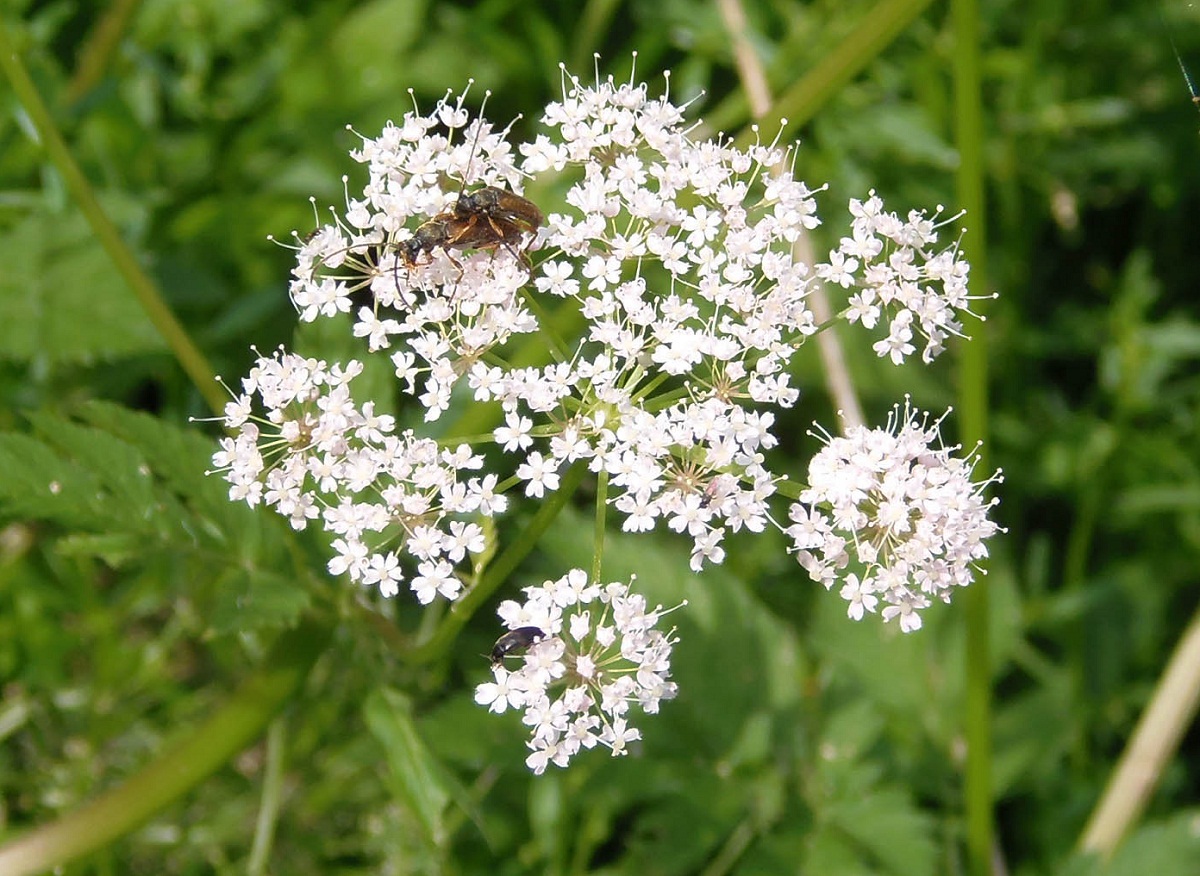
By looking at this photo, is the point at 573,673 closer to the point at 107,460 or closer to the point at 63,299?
the point at 107,460

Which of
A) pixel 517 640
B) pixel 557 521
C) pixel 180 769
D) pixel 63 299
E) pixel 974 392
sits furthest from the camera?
pixel 63 299

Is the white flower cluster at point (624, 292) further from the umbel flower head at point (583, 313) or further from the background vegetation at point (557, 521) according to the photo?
the background vegetation at point (557, 521)

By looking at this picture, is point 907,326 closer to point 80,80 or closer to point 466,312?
point 466,312

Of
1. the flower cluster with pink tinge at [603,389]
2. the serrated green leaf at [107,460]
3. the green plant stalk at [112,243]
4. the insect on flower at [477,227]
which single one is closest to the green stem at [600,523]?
the flower cluster with pink tinge at [603,389]

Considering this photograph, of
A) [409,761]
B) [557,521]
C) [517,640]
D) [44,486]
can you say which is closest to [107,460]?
[44,486]

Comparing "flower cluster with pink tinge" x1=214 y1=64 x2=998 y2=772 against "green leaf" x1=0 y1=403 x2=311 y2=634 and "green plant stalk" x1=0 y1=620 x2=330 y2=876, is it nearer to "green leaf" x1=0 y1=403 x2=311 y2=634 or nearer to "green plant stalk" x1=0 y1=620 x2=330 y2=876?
"green leaf" x1=0 y1=403 x2=311 y2=634

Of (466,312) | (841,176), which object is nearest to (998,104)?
(841,176)
